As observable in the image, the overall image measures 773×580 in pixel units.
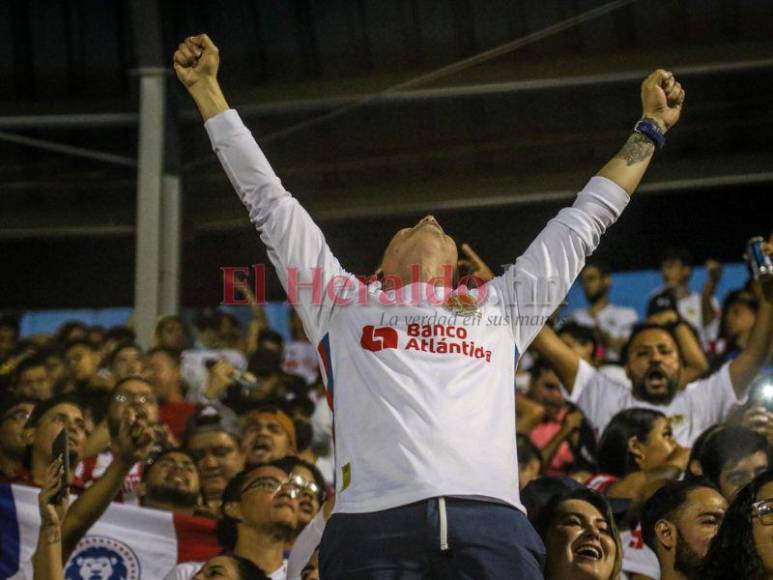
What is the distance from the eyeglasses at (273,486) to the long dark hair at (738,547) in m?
2.24

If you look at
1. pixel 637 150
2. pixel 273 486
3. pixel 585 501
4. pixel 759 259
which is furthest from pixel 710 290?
pixel 637 150

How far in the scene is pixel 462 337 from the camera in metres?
3.86

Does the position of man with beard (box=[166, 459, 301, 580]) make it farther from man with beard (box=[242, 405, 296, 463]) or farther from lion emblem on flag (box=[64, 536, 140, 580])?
man with beard (box=[242, 405, 296, 463])

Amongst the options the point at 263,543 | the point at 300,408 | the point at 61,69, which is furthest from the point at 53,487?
the point at 61,69

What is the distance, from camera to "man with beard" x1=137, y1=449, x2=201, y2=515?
665cm

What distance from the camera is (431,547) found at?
3.56 meters

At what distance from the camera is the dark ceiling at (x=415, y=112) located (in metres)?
12.0

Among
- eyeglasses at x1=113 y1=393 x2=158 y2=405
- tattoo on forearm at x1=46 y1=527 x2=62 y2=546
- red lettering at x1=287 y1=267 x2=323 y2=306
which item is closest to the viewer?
red lettering at x1=287 y1=267 x2=323 y2=306

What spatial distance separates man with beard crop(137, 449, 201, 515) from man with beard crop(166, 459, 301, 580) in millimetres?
646

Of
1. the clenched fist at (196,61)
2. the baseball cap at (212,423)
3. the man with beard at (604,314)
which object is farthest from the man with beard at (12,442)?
the man with beard at (604,314)

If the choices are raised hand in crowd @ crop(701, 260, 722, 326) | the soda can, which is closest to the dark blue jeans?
the soda can

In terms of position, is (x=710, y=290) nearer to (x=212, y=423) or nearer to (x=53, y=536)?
(x=212, y=423)

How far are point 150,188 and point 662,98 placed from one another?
7472 millimetres

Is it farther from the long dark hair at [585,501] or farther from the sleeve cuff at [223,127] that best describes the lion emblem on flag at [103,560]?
the sleeve cuff at [223,127]
